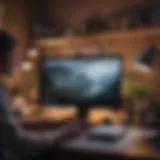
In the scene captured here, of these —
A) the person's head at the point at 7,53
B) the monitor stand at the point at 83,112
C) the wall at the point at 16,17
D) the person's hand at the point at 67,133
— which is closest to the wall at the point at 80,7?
the wall at the point at 16,17

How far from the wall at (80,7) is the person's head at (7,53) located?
0.28 metres

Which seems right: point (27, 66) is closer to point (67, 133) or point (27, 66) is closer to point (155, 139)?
point (67, 133)

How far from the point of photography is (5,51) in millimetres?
1578

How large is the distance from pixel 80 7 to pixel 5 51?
43 cm

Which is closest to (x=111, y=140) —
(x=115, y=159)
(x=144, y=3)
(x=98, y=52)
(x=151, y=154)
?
(x=115, y=159)

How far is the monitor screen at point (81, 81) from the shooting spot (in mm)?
1688

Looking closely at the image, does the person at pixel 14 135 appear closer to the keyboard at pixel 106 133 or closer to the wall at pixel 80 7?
the keyboard at pixel 106 133

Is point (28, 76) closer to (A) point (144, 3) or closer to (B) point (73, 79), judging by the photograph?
(B) point (73, 79)

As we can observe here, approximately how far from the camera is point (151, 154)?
127 centimetres

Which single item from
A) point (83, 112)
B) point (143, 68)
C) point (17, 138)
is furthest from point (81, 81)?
point (17, 138)

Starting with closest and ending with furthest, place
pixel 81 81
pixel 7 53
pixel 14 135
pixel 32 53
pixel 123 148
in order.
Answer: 1. pixel 123 148
2. pixel 14 135
3. pixel 7 53
4. pixel 81 81
5. pixel 32 53

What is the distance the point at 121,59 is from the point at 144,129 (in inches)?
13.0

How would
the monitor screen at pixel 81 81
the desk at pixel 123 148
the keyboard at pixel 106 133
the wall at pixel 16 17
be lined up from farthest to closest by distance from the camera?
the wall at pixel 16 17 < the monitor screen at pixel 81 81 < the keyboard at pixel 106 133 < the desk at pixel 123 148

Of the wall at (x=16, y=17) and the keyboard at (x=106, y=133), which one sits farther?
the wall at (x=16, y=17)
